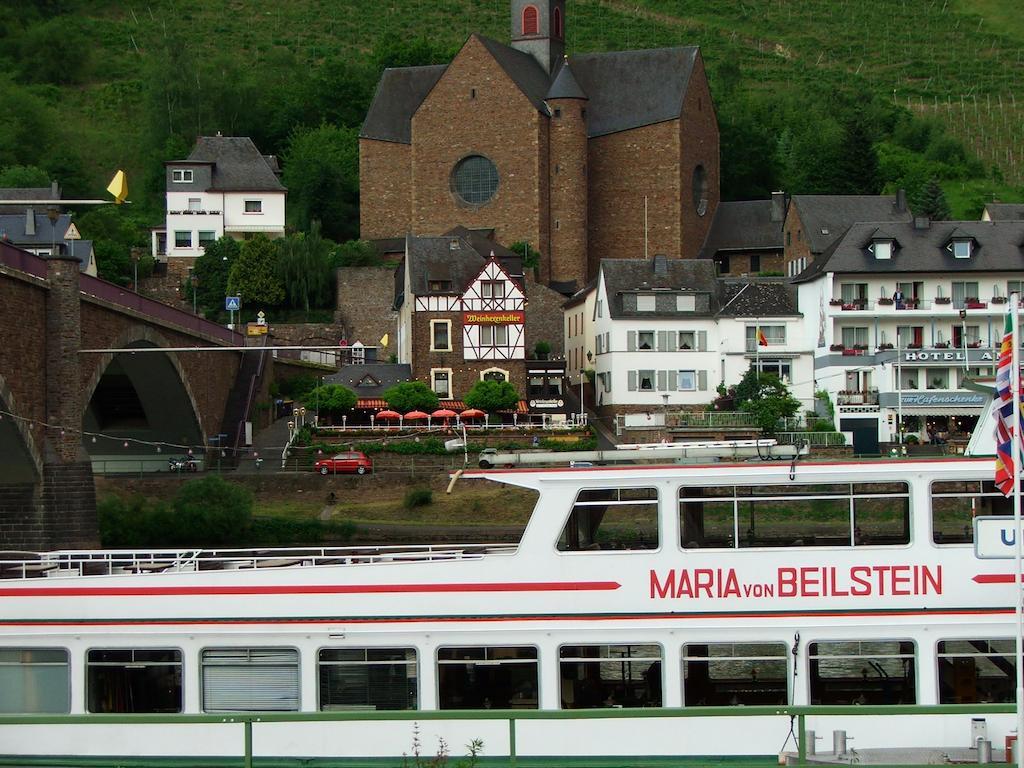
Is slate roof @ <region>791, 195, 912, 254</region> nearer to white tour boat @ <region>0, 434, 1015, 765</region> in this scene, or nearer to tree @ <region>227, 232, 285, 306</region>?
tree @ <region>227, 232, 285, 306</region>

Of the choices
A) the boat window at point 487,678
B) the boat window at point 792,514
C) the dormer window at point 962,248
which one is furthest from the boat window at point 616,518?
the dormer window at point 962,248

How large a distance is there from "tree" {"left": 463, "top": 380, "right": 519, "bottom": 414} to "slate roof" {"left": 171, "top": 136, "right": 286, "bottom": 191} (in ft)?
105

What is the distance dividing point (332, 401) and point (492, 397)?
6.79m

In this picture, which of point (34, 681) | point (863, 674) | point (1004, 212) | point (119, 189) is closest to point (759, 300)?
point (1004, 212)

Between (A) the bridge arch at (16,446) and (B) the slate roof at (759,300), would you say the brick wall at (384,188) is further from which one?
(A) the bridge arch at (16,446)

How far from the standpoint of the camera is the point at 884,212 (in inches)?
3430

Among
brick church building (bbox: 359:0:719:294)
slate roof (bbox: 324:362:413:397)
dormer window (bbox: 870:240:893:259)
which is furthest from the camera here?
brick church building (bbox: 359:0:719:294)

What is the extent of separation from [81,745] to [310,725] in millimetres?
2290

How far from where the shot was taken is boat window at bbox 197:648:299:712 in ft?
63.7

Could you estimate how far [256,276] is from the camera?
298 feet

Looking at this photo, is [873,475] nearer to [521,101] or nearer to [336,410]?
[336,410]

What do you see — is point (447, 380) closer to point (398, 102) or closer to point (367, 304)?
point (367, 304)

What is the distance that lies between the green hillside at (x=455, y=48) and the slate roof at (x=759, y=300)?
84.4ft

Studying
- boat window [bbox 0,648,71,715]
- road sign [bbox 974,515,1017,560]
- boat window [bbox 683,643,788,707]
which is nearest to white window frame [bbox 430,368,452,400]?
boat window [bbox 0,648,71,715]
